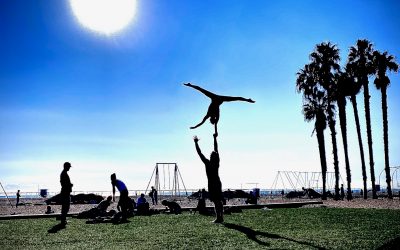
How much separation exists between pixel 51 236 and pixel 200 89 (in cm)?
606

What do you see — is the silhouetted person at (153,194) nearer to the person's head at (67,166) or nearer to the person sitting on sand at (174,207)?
the person sitting on sand at (174,207)

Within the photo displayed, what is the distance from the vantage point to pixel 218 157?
10.2m

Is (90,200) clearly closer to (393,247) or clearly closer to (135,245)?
(135,245)

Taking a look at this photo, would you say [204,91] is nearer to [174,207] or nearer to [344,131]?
[174,207]

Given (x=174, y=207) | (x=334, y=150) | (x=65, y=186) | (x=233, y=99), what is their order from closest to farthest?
(x=233, y=99) → (x=65, y=186) → (x=174, y=207) → (x=334, y=150)

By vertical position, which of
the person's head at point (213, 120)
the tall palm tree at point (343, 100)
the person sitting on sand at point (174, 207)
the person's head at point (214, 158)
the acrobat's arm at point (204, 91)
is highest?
the tall palm tree at point (343, 100)

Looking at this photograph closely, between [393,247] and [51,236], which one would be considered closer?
[393,247]

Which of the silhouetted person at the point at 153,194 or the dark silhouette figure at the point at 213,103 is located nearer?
the dark silhouette figure at the point at 213,103

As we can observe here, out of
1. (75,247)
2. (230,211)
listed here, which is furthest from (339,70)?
(75,247)

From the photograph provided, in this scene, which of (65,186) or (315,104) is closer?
(65,186)

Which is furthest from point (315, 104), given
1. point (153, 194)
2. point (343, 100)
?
point (153, 194)

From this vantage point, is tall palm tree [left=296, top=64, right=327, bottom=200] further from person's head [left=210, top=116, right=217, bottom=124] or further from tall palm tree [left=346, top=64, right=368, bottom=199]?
person's head [left=210, top=116, right=217, bottom=124]

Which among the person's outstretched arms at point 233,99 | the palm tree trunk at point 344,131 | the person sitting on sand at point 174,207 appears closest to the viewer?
the person's outstretched arms at point 233,99

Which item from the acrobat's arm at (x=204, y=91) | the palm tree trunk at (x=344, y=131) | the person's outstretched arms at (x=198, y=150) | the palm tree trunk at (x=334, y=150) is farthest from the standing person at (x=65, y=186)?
the palm tree trunk at (x=344, y=131)
